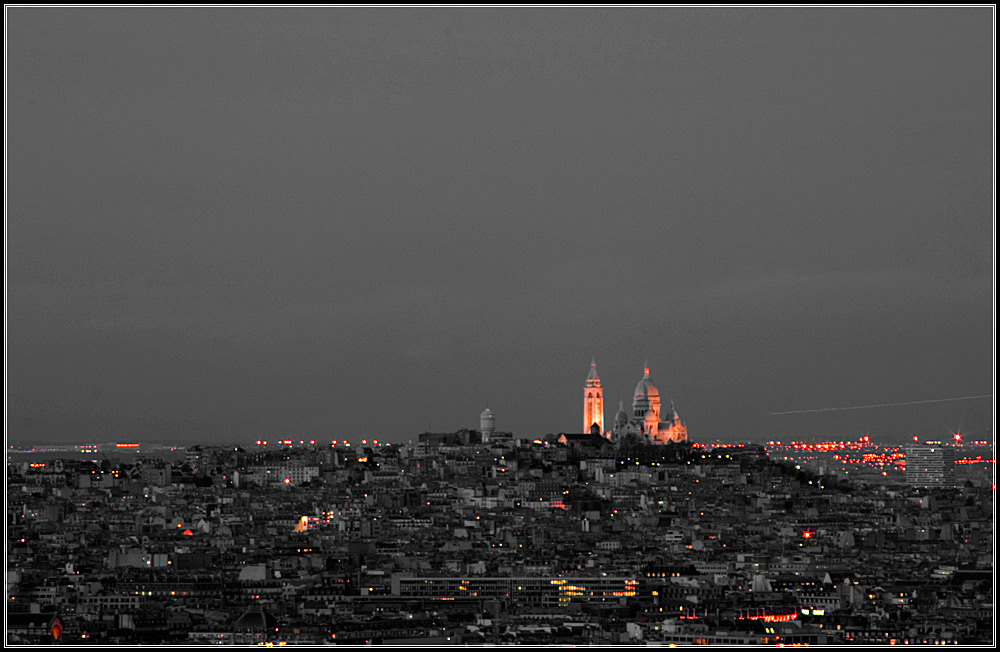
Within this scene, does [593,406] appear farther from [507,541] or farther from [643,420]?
[507,541]

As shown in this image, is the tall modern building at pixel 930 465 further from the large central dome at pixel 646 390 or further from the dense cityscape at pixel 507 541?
the large central dome at pixel 646 390

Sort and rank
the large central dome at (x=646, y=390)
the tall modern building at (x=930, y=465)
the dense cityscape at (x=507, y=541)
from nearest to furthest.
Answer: the dense cityscape at (x=507, y=541), the tall modern building at (x=930, y=465), the large central dome at (x=646, y=390)

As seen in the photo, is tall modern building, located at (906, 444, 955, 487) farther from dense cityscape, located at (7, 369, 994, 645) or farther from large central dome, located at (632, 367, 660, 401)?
large central dome, located at (632, 367, 660, 401)

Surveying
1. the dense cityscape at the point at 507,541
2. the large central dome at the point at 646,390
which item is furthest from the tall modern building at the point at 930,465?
the large central dome at the point at 646,390

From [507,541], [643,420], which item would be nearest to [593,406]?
[643,420]

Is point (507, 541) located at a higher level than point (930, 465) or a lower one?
lower

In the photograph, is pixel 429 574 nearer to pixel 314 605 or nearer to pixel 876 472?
pixel 314 605
